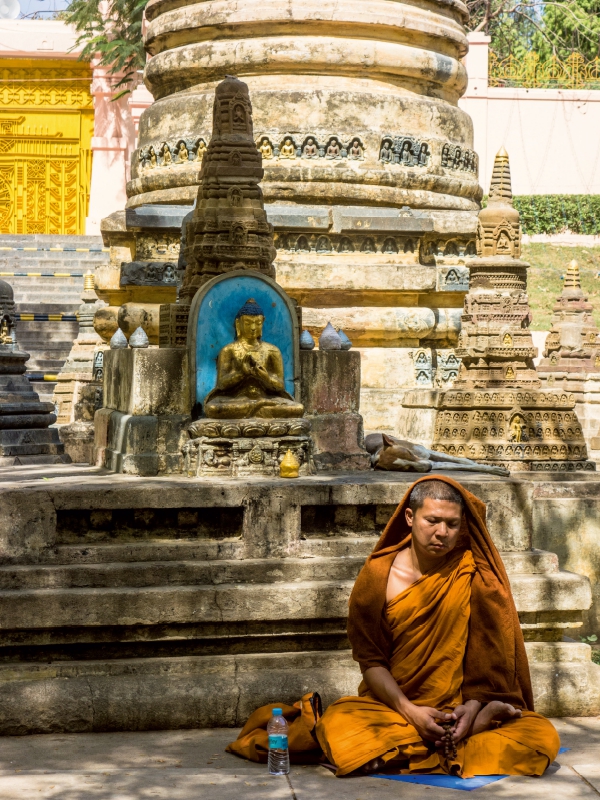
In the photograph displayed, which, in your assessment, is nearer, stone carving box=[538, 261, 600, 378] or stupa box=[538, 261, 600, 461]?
stupa box=[538, 261, 600, 461]

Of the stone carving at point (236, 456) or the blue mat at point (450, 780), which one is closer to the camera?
the blue mat at point (450, 780)

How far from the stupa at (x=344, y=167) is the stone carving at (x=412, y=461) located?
3.08 m

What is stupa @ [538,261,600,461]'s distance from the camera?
58.7 feet

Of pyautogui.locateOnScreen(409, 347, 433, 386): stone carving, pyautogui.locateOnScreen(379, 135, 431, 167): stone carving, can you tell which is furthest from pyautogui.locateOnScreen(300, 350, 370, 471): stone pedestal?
pyautogui.locateOnScreen(379, 135, 431, 167): stone carving

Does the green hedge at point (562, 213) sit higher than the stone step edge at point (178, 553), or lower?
higher

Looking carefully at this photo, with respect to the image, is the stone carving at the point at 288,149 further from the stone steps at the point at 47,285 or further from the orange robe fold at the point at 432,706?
the stone steps at the point at 47,285

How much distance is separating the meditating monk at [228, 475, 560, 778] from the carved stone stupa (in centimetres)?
441

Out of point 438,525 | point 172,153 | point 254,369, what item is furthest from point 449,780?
point 172,153

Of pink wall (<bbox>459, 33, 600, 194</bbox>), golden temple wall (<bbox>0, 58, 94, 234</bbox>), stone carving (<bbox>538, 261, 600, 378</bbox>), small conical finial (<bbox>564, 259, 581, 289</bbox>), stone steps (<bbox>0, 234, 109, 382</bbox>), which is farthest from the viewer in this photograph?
pink wall (<bbox>459, 33, 600, 194</bbox>)

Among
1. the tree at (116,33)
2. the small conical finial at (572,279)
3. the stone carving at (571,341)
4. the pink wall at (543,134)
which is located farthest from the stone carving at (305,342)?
the pink wall at (543,134)

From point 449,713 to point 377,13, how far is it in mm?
7669

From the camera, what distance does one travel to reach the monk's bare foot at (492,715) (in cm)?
471

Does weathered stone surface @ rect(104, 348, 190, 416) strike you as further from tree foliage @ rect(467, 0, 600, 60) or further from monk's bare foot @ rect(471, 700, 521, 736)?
tree foliage @ rect(467, 0, 600, 60)

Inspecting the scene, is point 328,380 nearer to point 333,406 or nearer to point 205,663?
point 333,406
